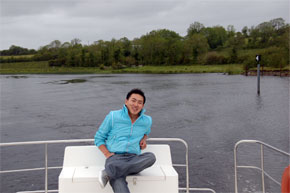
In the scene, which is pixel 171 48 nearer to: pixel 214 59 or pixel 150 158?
pixel 214 59

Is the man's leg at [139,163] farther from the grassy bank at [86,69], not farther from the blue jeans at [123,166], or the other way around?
the grassy bank at [86,69]

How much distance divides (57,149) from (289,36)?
232ft

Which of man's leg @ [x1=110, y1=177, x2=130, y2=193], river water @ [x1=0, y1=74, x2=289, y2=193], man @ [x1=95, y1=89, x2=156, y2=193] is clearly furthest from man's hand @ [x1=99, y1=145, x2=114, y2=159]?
river water @ [x1=0, y1=74, x2=289, y2=193]

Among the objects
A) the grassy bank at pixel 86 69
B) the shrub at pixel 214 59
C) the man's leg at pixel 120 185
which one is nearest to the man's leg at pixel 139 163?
the man's leg at pixel 120 185

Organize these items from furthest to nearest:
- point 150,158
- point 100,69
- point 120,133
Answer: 1. point 100,69
2. point 120,133
3. point 150,158

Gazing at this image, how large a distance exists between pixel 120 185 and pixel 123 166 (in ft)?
0.65

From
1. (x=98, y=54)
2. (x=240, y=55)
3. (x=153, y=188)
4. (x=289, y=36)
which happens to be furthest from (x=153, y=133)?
(x=98, y=54)

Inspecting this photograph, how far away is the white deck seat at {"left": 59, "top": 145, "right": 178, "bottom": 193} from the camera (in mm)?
3322

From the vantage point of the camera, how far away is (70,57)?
131 m

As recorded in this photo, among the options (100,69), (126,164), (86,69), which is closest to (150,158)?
(126,164)

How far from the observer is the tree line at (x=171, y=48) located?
11144 cm

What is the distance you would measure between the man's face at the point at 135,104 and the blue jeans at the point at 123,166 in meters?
0.49

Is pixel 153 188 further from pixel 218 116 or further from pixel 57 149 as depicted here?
pixel 218 116

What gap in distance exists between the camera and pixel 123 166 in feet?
10.9
